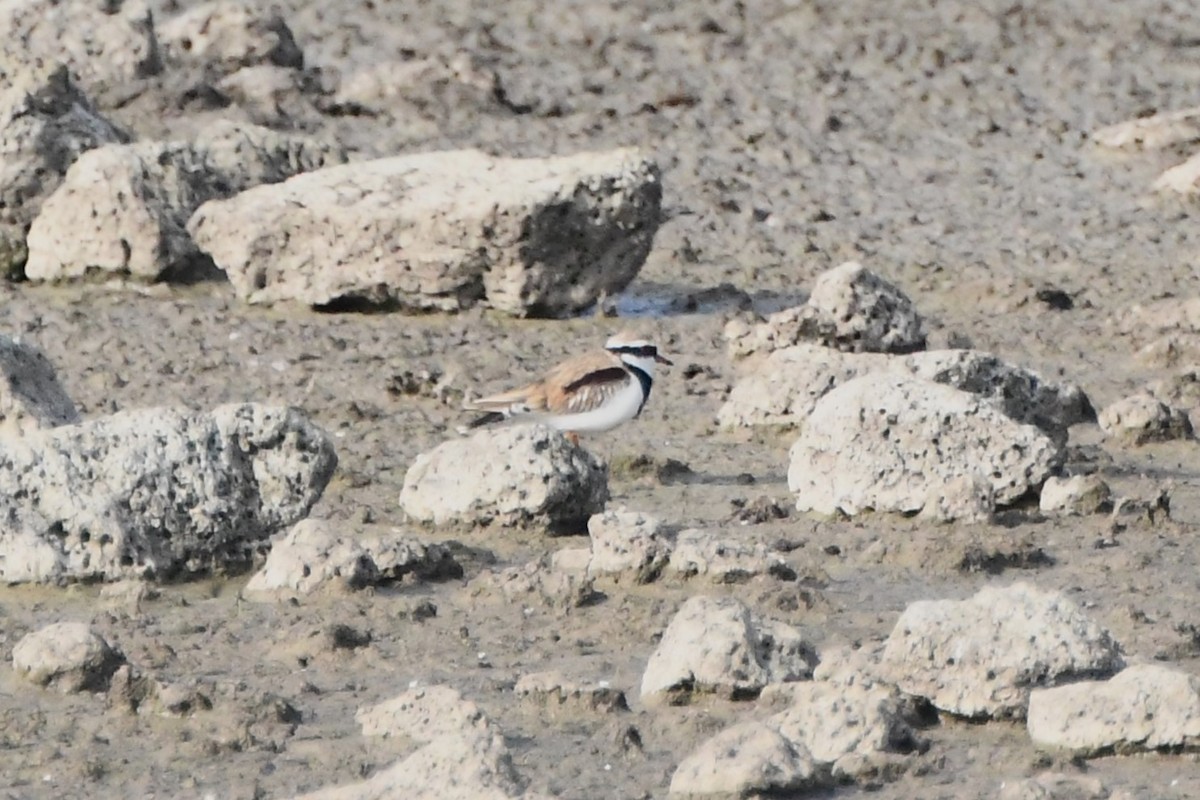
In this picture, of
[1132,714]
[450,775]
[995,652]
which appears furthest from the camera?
[995,652]

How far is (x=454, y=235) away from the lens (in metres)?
12.2

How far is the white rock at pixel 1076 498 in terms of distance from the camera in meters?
8.55

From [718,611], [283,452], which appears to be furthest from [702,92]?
[718,611]

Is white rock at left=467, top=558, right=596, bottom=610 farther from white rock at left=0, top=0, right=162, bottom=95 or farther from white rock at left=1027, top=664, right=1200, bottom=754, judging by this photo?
white rock at left=0, top=0, right=162, bottom=95

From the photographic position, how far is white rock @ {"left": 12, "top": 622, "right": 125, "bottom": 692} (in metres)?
6.26

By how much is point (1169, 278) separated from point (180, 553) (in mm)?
8011

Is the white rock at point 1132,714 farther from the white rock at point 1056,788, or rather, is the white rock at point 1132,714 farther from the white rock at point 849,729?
the white rock at point 849,729

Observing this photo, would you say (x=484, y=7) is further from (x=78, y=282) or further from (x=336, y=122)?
(x=78, y=282)

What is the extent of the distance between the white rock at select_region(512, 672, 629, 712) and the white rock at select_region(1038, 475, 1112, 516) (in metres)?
2.81

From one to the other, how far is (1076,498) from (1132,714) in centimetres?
300

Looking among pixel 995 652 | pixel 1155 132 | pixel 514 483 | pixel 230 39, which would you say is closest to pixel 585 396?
pixel 514 483

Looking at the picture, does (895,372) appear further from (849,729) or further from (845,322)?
(849,729)

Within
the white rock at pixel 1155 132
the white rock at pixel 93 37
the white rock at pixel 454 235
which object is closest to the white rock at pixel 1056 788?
the white rock at pixel 454 235

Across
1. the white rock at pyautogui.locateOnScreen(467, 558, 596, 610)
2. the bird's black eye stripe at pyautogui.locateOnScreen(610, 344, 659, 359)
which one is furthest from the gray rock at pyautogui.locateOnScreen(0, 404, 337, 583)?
the bird's black eye stripe at pyautogui.locateOnScreen(610, 344, 659, 359)
